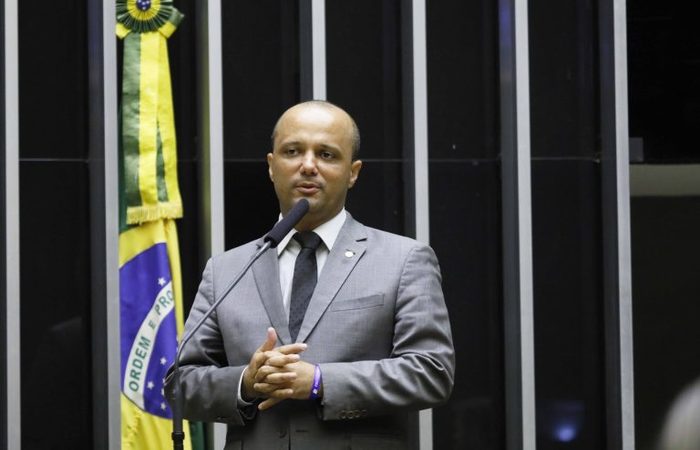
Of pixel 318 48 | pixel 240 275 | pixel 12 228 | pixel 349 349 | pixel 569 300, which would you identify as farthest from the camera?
pixel 569 300

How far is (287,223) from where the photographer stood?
324cm

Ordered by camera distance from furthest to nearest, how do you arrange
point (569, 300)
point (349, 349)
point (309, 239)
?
point (569, 300)
point (309, 239)
point (349, 349)

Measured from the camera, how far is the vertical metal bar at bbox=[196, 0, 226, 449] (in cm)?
666

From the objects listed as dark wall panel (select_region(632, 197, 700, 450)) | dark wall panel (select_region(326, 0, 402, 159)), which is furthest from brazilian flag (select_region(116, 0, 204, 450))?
dark wall panel (select_region(632, 197, 700, 450))

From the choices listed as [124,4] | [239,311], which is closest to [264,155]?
[124,4]

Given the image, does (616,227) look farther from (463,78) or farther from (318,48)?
(318,48)

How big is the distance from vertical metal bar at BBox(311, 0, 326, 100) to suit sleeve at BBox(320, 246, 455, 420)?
3.42 metres

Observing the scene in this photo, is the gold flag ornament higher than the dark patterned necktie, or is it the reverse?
the gold flag ornament

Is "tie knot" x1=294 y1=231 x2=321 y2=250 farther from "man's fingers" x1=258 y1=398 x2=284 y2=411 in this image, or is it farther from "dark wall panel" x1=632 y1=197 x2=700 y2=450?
"dark wall panel" x1=632 y1=197 x2=700 y2=450

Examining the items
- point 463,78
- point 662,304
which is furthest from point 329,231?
point 662,304

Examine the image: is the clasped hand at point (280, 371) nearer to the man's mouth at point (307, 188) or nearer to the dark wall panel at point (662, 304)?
Result: the man's mouth at point (307, 188)

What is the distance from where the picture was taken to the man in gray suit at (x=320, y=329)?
10.7 ft

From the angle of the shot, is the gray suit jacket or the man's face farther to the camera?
the man's face

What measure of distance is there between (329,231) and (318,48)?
11.2ft
